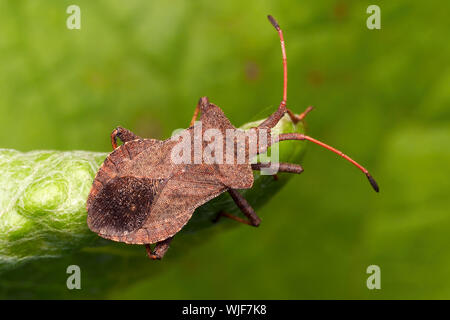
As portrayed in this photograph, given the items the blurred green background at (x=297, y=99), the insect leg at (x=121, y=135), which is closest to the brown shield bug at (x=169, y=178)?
the insect leg at (x=121, y=135)

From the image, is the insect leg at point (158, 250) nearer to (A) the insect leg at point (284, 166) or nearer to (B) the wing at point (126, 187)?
(B) the wing at point (126, 187)

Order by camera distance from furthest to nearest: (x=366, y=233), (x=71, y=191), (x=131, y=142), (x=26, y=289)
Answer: (x=366, y=233) < (x=131, y=142) < (x=26, y=289) < (x=71, y=191)

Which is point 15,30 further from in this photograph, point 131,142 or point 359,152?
point 359,152

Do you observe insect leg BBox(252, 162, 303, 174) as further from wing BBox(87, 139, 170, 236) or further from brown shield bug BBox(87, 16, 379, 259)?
wing BBox(87, 139, 170, 236)

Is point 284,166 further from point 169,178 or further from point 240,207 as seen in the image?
point 169,178

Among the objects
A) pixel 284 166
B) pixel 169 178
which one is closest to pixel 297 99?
pixel 284 166

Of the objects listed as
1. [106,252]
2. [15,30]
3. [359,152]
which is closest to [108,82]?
[15,30]
